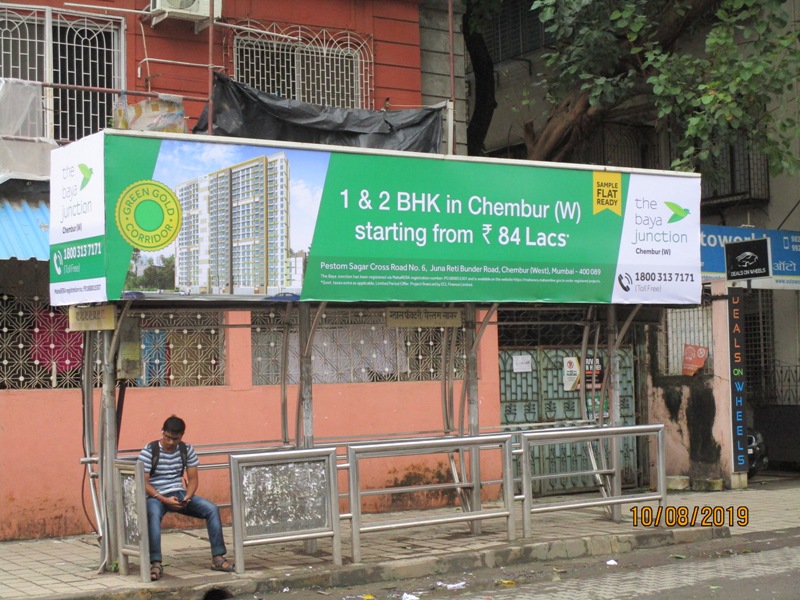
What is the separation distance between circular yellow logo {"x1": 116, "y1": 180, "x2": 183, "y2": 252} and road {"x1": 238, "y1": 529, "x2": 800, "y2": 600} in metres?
2.79

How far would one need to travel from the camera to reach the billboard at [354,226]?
788 cm

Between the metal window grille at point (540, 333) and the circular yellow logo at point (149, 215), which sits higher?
the circular yellow logo at point (149, 215)

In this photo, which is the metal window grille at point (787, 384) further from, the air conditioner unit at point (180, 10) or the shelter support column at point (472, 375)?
the air conditioner unit at point (180, 10)

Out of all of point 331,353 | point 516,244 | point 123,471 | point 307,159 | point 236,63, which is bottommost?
point 123,471

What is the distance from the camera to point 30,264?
10469mm

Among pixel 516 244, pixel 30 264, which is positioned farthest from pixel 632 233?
pixel 30 264

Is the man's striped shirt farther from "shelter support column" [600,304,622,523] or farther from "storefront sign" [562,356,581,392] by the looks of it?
"storefront sign" [562,356,581,392]

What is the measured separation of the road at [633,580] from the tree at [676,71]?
20.9ft

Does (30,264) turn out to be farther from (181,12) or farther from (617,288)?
(617,288)

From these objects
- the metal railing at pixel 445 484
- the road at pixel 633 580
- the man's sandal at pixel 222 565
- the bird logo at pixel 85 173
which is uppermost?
the bird logo at pixel 85 173

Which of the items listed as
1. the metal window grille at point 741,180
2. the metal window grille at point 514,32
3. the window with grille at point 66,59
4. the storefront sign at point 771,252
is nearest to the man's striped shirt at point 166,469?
the window with grille at point 66,59

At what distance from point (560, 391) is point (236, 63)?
5.88m
